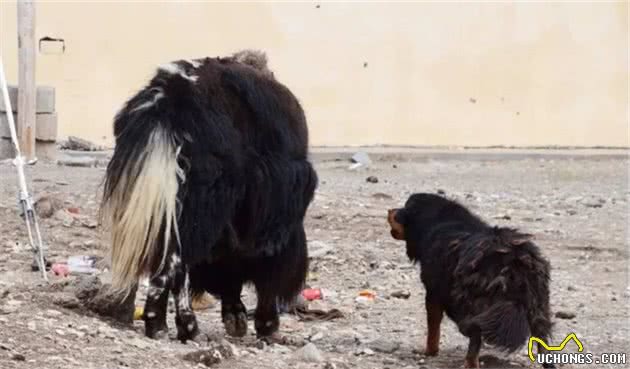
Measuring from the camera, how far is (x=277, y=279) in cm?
630

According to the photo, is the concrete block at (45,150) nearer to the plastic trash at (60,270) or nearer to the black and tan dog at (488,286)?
the plastic trash at (60,270)

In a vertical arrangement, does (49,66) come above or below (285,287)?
above

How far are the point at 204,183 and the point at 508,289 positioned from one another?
1283mm

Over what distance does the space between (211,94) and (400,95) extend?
1061 cm

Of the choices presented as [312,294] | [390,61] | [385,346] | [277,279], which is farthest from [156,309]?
[390,61]

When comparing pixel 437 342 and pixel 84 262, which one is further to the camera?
pixel 84 262

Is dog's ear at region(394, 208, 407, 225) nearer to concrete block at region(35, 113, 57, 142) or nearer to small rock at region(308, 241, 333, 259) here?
small rock at region(308, 241, 333, 259)

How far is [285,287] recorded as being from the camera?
636 centimetres

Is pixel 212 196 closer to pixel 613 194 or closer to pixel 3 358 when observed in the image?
pixel 3 358

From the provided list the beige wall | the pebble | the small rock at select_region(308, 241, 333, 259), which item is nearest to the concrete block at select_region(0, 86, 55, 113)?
the beige wall

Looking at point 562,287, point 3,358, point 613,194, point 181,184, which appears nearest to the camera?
point 3,358

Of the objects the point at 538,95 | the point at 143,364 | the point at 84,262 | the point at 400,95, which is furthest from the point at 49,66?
the point at 143,364

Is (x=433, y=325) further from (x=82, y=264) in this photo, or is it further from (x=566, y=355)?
(x=82, y=264)

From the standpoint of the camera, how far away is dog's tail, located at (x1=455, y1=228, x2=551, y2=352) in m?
5.71
